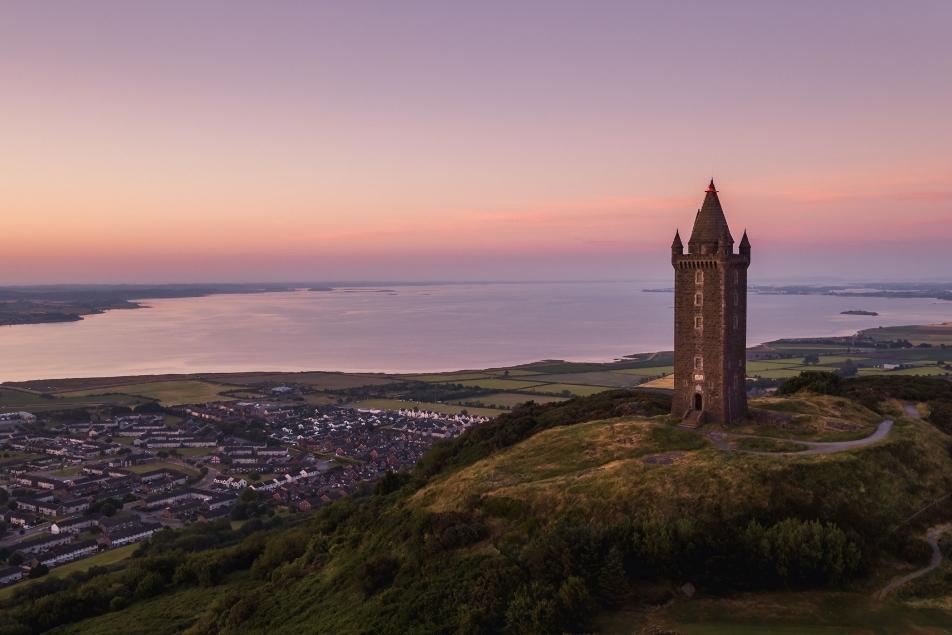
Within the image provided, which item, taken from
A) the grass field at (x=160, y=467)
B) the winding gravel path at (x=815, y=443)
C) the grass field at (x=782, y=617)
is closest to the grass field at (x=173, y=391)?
the grass field at (x=160, y=467)

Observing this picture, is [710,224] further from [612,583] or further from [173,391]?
[173,391]

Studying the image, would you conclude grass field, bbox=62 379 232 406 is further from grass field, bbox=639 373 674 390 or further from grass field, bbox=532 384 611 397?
grass field, bbox=639 373 674 390

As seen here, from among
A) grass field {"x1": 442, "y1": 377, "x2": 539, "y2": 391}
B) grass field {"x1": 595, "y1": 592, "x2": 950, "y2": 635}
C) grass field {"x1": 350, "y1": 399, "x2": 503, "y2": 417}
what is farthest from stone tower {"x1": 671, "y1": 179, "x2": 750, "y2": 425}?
grass field {"x1": 442, "y1": 377, "x2": 539, "y2": 391}

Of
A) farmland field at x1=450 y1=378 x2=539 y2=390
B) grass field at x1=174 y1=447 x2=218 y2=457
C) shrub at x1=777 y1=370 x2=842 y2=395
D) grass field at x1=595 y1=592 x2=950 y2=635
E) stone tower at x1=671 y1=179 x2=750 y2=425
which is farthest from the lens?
farmland field at x1=450 y1=378 x2=539 y2=390

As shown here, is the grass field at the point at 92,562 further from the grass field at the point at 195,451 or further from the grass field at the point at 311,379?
the grass field at the point at 311,379

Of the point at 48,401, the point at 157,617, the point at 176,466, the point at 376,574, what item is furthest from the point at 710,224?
the point at 48,401

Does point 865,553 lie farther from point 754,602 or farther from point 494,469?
point 494,469
